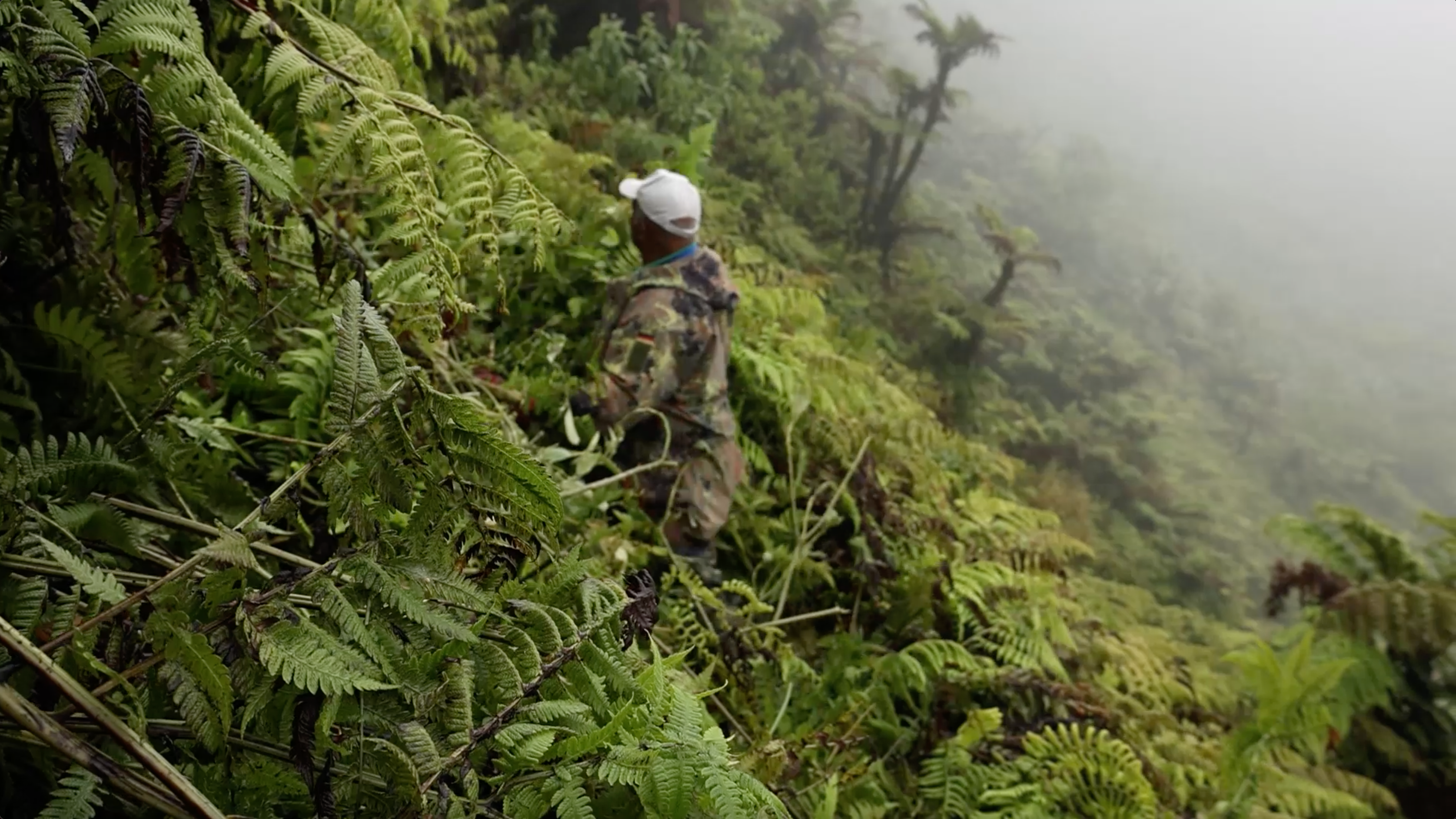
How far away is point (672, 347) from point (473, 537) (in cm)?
172

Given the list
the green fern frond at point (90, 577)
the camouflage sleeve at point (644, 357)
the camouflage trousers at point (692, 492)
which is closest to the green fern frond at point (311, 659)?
the green fern frond at point (90, 577)

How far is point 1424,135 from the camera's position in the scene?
523 inches

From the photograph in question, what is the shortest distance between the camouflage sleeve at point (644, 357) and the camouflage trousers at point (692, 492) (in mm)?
191

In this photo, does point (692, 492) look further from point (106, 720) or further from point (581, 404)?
point (106, 720)

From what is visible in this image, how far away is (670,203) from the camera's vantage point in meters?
2.65

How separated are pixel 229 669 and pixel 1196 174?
961 inches

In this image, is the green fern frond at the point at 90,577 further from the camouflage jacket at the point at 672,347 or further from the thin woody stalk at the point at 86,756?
the camouflage jacket at the point at 672,347

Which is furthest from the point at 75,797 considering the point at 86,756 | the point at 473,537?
the point at 473,537

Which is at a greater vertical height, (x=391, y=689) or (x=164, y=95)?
(x=164, y=95)

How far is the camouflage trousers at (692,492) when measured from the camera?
2502 millimetres

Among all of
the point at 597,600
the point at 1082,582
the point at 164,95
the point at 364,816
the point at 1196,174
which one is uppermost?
the point at 1196,174

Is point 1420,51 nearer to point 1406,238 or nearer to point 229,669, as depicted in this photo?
point 1406,238

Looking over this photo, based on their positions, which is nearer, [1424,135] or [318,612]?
[318,612]

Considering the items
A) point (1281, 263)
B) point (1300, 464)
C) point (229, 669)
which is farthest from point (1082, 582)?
point (1281, 263)
